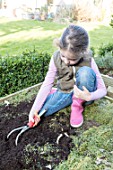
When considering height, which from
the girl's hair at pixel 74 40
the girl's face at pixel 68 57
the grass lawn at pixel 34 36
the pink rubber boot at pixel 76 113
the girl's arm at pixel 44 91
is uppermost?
the girl's hair at pixel 74 40

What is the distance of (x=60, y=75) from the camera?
2.58 metres

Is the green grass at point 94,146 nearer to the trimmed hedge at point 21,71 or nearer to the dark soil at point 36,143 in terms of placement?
the dark soil at point 36,143

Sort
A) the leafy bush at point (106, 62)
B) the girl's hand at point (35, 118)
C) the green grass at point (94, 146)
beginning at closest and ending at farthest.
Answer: the green grass at point (94, 146), the girl's hand at point (35, 118), the leafy bush at point (106, 62)

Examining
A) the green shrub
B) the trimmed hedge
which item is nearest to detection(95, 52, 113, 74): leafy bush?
the green shrub

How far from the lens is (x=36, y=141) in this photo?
2.24 m

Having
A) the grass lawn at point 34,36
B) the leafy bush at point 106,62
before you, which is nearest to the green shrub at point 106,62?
the leafy bush at point 106,62

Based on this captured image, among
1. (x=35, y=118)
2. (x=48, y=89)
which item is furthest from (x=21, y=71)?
(x=35, y=118)

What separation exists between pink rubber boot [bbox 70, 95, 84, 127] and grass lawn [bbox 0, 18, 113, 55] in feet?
9.88

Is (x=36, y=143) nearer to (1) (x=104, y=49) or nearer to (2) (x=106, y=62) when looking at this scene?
(2) (x=106, y=62)

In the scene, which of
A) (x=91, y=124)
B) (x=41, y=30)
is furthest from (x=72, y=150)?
(x=41, y=30)

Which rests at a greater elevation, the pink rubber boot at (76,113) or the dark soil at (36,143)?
the pink rubber boot at (76,113)

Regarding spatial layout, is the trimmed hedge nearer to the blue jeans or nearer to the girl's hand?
the blue jeans

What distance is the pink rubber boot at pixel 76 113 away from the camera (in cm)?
246

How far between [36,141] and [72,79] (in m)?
0.77
